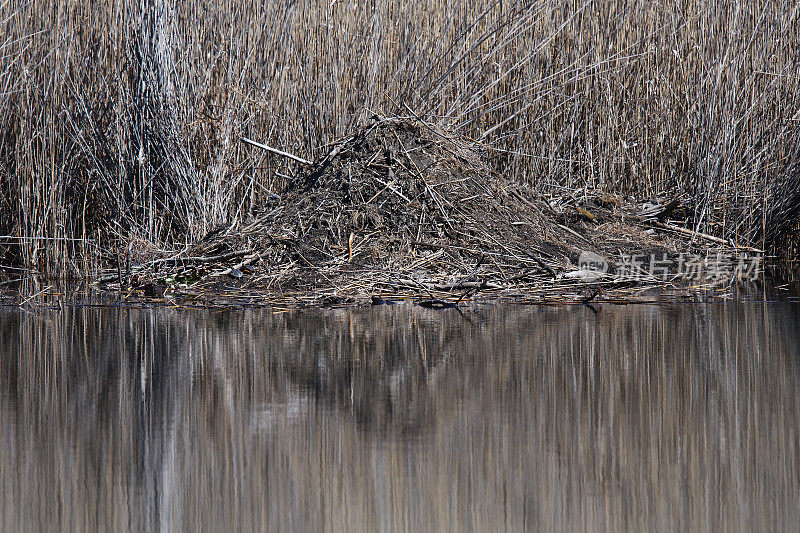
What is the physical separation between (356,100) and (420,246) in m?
1.48

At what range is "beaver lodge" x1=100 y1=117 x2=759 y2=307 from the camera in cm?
420

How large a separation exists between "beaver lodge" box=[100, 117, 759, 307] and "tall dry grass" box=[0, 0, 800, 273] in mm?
410

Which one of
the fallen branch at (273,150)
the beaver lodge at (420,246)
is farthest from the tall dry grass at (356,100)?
the beaver lodge at (420,246)

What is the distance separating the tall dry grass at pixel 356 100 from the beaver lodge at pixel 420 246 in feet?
1.34

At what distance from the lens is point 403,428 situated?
201 cm

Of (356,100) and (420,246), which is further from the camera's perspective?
(356,100)

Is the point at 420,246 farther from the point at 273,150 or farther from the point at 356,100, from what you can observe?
the point at 356,100

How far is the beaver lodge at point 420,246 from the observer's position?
4.20 metres

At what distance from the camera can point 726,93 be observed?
5438 millimetres
